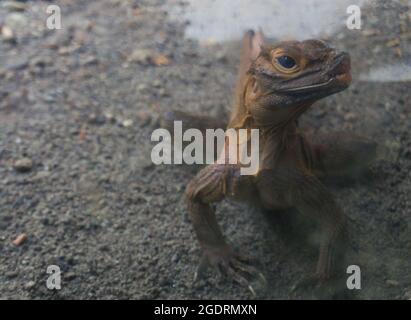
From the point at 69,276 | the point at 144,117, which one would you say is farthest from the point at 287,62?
the point at 144,117

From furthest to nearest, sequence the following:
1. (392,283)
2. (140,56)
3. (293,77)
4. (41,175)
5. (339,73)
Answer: (140,56) → (41,175) → (392,283) → (293,77) → (339,73)

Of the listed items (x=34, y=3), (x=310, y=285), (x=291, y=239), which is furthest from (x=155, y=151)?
(x=34, y=3)

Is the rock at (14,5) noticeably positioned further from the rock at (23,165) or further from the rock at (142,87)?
the rock at (23,165)

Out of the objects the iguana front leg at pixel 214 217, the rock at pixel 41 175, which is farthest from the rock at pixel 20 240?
the iguana front leg at pixel 214 217

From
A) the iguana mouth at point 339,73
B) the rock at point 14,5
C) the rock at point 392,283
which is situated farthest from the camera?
the rock at point 14,5

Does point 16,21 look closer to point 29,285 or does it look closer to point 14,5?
point 14,5

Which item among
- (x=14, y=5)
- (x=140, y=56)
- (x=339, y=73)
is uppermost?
(x=14, y=5)

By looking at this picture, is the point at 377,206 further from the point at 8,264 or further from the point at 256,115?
the point at 8,264
